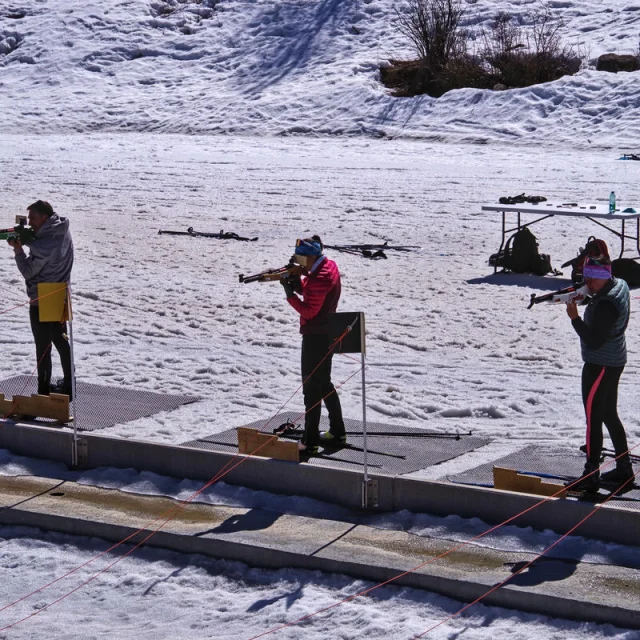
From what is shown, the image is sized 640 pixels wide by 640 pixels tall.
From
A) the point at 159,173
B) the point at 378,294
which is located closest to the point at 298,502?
the point at 378,294

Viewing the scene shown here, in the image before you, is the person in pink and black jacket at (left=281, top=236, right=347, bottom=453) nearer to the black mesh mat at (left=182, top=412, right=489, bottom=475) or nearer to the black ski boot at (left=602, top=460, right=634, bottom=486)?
the black mesh mat at (left=182, top=412, right=489, bottom=475)

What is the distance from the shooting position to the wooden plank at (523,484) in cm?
771

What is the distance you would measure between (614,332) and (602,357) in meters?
0.18

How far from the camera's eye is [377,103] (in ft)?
92.3

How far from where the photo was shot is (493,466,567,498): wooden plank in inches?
304

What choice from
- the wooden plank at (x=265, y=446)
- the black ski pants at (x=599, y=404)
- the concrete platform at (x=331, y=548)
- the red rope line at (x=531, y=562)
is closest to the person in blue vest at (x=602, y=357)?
the black ski pants at (x=599, y=404)

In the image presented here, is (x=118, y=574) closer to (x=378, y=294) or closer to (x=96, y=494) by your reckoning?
(x=96, y=494)

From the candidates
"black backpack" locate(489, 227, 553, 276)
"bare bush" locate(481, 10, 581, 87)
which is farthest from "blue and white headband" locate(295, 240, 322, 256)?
"bare bush" locate(481, 10, 581, 87)

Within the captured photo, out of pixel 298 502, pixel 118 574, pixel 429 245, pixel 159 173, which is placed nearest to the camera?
pixel 118 574

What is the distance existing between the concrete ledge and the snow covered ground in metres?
0.16

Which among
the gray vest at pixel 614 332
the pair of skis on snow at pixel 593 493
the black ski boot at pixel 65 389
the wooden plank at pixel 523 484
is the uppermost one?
the gray vest at pixel 614 332

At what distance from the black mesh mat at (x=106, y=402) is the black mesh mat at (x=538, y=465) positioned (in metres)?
3.01

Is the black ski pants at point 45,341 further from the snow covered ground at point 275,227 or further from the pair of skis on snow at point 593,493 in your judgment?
the pair of skis on snow at point 593,493

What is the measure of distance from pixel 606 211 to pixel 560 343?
3918 millimetres
